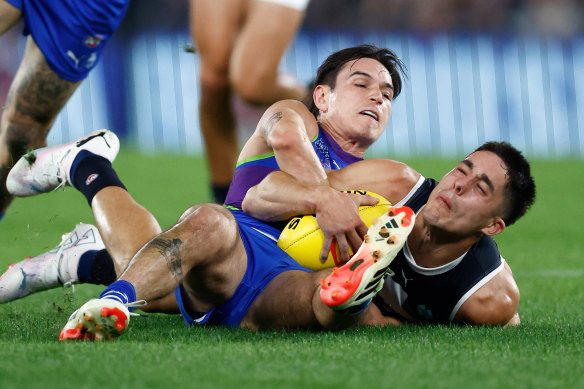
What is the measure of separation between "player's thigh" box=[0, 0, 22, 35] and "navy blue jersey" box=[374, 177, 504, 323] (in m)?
2.42

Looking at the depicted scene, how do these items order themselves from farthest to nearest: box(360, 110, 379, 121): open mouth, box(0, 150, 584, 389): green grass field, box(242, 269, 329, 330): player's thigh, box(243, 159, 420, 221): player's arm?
box(360, 110, 379, 121): open mouth → box(243, 159, 420, 221): player's arm → box(242, 269, 329, 330): player's thigh → box(0, 150, 584, 389): green grass field

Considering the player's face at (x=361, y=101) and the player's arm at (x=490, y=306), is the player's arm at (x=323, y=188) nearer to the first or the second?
the player's face at (x=361, y=101)

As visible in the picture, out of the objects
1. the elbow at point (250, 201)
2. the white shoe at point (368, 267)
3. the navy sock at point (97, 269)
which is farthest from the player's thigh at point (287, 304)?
the navy sock at point (97, 269)

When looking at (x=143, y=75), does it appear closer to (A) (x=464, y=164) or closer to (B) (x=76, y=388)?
(A) (x=464, y=164)

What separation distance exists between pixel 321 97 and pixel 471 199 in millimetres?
1212

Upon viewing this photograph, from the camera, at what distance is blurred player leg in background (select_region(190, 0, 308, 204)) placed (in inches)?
253

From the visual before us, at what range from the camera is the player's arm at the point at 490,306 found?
13.1 feet

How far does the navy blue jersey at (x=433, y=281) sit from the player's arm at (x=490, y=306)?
0.09 feet

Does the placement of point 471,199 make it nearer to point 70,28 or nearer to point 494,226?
point 494,226

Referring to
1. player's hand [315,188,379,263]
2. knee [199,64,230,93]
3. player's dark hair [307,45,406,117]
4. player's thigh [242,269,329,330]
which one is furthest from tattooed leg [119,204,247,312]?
knee [199,64,230,93]

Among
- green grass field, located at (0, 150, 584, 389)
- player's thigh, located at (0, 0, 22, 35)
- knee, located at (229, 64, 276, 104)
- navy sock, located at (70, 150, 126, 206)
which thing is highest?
player's thigh, located at (0, 0, 22, 35)

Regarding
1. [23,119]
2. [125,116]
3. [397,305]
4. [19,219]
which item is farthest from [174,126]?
[397,305]

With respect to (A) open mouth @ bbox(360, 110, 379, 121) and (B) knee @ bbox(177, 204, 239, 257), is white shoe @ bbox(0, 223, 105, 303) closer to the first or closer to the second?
(B) knee @ bbox(177, 204, 239, 257)

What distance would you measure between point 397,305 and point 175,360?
1.53 meters
